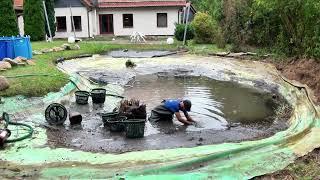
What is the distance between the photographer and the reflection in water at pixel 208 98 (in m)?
12.1

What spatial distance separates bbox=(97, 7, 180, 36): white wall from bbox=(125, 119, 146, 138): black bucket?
2855 cm

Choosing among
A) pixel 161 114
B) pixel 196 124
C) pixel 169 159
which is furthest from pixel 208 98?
pixel 169 159

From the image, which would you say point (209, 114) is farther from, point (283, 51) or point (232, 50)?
point (232, 50)

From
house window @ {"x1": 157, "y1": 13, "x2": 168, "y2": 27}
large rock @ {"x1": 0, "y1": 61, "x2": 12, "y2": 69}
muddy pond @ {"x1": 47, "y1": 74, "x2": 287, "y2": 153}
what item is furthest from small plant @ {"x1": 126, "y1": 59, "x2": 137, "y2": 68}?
house window @ {"x1": 157, "y1": 13, "x2": 168, "y2": 27}

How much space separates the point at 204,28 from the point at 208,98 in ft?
51.8

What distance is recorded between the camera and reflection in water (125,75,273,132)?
39.7 ft

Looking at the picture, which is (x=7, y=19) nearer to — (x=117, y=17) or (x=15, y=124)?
(x=117, y=17)

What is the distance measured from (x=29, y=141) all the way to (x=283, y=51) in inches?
585

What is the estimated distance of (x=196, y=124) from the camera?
1141cm

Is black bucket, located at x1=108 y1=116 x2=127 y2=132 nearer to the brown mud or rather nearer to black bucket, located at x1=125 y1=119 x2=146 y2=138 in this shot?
black bucket, located at x1=125 y1=119 x2=146 y2=138

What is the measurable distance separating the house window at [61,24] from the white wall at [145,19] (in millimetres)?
3078

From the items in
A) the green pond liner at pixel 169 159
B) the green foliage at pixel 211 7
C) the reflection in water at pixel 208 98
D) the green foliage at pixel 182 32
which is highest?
the green foliage at pixel 211 7

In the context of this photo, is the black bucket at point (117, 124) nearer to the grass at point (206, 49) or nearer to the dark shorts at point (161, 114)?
the dark shorts at point (161, 114)

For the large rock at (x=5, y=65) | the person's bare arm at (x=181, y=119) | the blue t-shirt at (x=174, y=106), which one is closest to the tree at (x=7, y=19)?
the large rock at (x=5, y=65)
